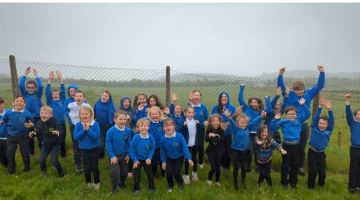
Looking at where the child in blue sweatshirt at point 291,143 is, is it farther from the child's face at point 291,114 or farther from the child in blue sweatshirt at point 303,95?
the child in blue sweatshirt at point 303,95

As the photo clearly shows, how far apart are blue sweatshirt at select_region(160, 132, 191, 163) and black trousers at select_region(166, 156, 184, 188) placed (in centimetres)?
8

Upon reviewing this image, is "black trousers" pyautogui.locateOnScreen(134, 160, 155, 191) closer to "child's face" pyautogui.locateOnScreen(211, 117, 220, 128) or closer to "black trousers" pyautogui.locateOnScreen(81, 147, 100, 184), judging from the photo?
"black trousers" pyautogui.locateOnScreen(81, 147, 100, 184)

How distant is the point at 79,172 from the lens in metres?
4.50

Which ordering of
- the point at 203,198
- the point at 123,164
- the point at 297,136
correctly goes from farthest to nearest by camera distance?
1. the point at 297,136
2. the point at 123,164
3. the point at 203,198

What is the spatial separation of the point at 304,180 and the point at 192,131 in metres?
2.79

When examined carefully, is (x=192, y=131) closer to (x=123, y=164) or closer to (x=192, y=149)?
(x=192, y=149)

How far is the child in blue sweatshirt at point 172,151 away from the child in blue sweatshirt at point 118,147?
27.1 inches

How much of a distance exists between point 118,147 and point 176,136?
1.09 m

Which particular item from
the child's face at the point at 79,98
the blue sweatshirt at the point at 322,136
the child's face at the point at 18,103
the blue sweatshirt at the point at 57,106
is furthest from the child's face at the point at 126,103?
the blue sweatshirt at the point at 322,136

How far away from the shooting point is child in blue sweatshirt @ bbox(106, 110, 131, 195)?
3.72 m

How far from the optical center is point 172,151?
12.8 ft

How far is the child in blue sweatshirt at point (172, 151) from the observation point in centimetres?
388

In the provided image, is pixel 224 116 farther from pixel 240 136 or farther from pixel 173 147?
pixel 173 147

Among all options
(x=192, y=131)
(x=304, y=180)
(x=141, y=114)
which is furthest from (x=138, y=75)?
(x=304, y=180)
